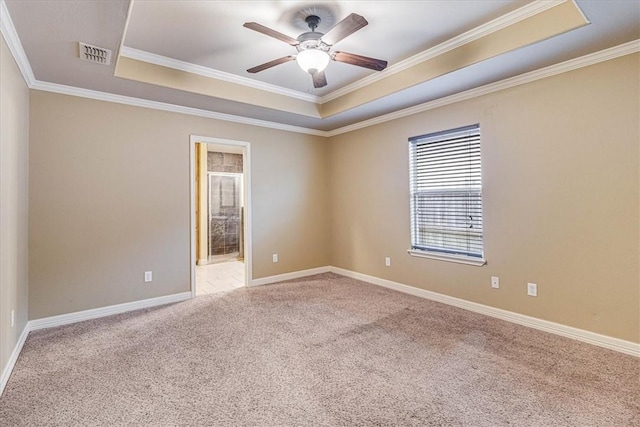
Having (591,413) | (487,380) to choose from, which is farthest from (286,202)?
(591,413)

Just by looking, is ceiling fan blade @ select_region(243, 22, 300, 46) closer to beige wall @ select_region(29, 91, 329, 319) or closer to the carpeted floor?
beige wall @ select_region(29, 91, 329, 319)

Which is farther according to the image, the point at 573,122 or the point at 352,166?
the point at 352,166

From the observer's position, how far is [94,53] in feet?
8.43

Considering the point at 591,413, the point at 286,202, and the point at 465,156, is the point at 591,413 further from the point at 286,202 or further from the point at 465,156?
the point at 286,202

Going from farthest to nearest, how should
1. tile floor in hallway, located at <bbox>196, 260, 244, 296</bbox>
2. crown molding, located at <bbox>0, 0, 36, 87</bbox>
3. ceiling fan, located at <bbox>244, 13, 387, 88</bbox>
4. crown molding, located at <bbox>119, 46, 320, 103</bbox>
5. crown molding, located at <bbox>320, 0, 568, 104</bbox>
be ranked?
tile floor in hallway, located at <bbox>196, 260, 244, 296</bbox> → crown molding, located at <bbox>119, 46, 320, 103</bbox> → crown molding, located at <bbox>320, 0, 568, 104</bbox> → ceiling fan, located at <bbox>244, 13, 387, 88</bbox> → crown molding, located at <bbox>0, 0, 36, 87</bbox>

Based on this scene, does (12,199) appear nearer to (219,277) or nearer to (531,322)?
(219,277)

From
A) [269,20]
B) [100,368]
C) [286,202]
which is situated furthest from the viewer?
[286,202]

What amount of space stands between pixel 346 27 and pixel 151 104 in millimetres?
2750

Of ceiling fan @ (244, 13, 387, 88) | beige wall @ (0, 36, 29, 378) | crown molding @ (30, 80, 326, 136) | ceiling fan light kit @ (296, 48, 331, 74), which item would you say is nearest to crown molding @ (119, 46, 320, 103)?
crown molding @ (30, 80, 326, 136)

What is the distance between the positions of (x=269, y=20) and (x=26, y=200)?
286cm

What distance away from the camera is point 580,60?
2.74 metres

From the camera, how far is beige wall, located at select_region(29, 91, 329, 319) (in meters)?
3.20

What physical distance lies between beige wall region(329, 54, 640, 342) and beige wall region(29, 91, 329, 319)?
306 centimetres

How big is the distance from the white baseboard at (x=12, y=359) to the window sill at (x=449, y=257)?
4.01 m
